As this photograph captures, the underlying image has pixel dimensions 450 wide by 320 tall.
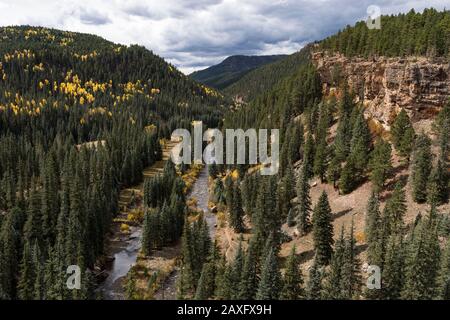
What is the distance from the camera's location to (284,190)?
3674 inches

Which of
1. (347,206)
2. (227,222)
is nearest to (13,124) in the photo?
(227,222)

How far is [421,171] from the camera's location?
7069 cm

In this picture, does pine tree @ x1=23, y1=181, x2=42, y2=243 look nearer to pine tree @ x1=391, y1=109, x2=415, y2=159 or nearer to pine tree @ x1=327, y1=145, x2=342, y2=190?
pine tree @ x1=327, y1=145, x2=342, y2=190

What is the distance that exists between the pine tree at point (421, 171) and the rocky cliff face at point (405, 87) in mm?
18301

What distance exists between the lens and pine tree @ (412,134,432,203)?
7031cm

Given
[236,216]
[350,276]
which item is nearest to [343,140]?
[236,216]

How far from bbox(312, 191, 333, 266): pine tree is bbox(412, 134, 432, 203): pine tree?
17.7 meters

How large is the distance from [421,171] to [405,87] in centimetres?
2781

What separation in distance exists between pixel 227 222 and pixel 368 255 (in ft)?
156

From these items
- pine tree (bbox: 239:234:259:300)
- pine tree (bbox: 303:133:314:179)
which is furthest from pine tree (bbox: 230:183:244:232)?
pine tree (bbox: 239:234:259:300)

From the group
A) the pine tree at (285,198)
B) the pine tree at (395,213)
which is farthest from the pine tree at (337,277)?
the pine tree at (285,198)

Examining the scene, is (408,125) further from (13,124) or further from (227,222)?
(13,124)

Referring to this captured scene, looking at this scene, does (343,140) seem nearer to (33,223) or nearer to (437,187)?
(437,187)
